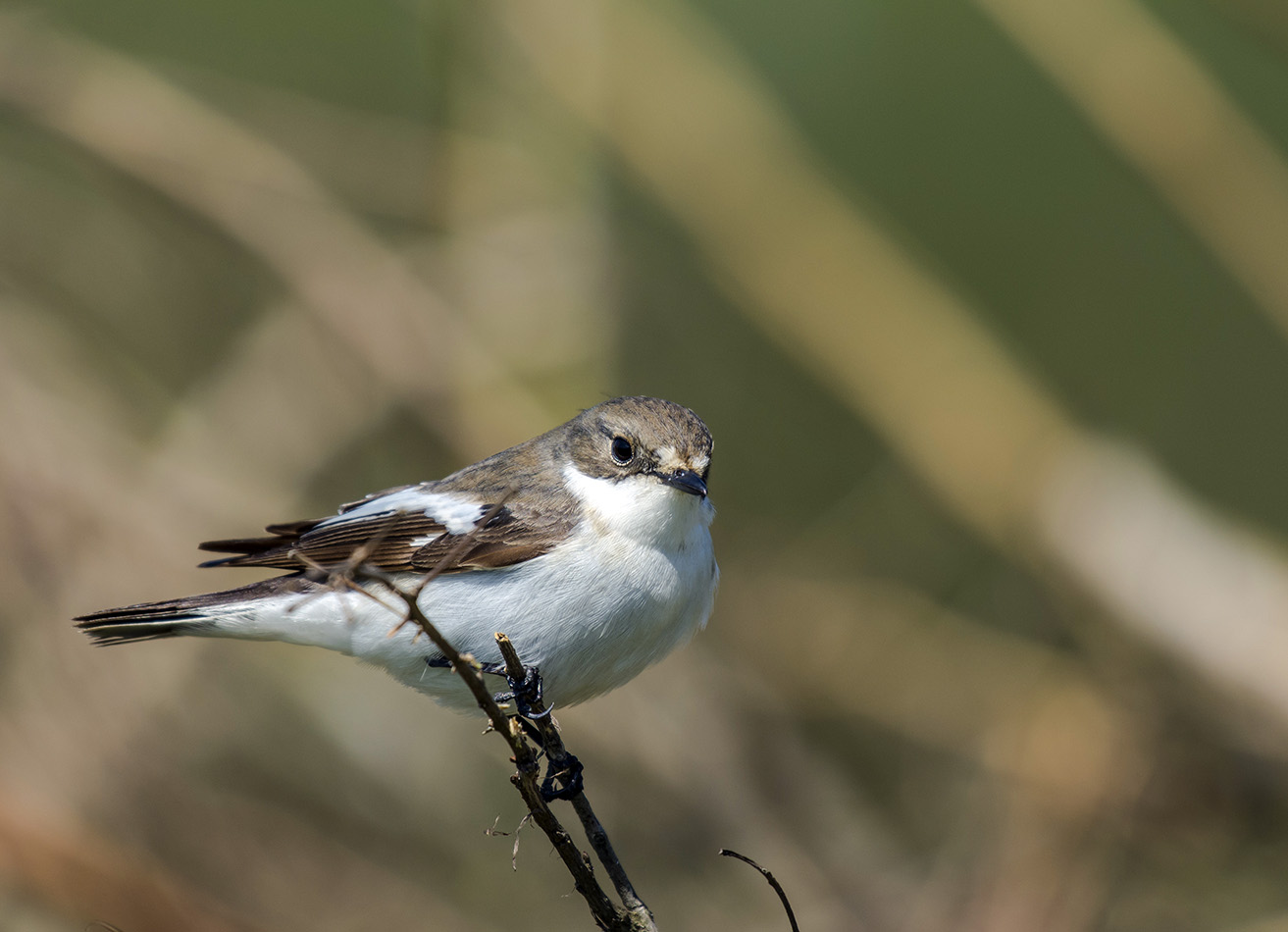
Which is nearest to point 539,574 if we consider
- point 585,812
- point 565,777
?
point 565,777

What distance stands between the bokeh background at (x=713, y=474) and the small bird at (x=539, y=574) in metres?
1.88

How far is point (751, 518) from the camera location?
6105 mm

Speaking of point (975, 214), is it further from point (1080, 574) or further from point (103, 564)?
point (103, 564)

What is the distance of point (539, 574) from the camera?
293 cm

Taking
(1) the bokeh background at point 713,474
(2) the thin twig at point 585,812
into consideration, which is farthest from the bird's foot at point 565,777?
(1) the bokeh background at point 713,474

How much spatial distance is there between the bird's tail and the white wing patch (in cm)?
31

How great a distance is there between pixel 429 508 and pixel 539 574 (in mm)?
547

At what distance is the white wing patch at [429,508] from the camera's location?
3.14 m

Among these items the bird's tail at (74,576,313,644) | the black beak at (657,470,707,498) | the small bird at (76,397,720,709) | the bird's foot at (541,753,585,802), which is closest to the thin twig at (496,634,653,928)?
the bird's foot at (541,753,585,802)

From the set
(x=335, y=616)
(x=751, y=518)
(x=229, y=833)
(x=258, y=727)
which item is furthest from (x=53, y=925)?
(x=751, y=518)

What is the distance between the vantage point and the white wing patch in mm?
3137

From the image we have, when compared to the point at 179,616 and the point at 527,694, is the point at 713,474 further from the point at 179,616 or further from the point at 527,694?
the point at 527,694

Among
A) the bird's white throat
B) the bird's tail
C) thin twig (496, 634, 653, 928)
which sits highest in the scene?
the bird's white throat

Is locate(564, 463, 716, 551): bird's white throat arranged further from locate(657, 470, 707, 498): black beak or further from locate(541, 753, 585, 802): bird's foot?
locate(541, 753, 585, 802): bird's foot
